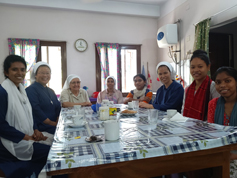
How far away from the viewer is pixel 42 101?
2.21 m

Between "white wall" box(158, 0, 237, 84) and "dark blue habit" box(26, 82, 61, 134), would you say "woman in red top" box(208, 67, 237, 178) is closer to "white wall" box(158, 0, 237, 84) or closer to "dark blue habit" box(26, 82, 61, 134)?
"dark blue habit" box(26, 82, 61, 134)

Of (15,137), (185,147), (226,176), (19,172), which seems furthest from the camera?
(15,137)

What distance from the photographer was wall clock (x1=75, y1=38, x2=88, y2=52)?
191 inches

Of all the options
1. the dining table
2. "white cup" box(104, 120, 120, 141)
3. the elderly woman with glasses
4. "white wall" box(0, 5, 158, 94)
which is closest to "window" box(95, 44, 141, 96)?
"white wall" box(0, 5, 158, 94)

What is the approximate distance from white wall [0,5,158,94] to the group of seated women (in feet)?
8.25

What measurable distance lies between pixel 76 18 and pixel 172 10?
245 cm

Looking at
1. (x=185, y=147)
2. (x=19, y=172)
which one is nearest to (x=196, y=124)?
(x=185, y=147)

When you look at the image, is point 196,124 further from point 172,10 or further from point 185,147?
point 172,10

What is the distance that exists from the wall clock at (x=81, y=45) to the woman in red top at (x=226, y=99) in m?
3.84

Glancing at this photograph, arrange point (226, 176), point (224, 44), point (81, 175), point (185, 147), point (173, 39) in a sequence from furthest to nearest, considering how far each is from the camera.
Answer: point (173, 39)
point (224, 44)
point (226, 176)
point (185, 147)
point (81, 175)

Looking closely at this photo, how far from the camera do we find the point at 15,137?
4.84 ft

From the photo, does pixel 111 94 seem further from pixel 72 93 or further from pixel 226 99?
pixel 226 99

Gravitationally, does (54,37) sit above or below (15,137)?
above

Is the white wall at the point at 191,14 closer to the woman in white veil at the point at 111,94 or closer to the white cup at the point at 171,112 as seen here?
the woman in white veil at the point at 111,94
